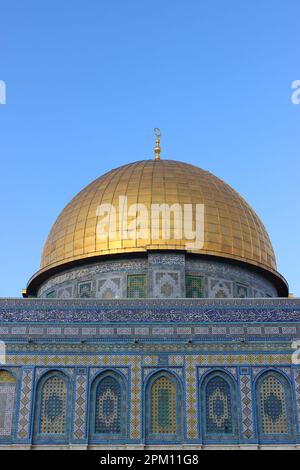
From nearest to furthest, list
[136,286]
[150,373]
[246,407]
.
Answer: [246,407]
[150,373]
[136,286]

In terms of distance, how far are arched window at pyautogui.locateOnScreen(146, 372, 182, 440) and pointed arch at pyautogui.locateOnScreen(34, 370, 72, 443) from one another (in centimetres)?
162

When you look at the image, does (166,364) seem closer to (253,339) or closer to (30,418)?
(253,339)

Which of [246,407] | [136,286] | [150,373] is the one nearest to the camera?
[246,407]

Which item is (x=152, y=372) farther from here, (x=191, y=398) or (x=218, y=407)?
(x=218, y=407)

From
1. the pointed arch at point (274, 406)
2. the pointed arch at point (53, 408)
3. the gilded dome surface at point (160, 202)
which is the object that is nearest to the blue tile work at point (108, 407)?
the pointed arch at point (53, 408)

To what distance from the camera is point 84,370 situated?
14.1m

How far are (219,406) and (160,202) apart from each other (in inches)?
256

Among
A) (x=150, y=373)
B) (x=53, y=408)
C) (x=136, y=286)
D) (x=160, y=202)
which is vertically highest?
(x=160, y=202)

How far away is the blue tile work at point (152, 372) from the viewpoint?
13.7 meters

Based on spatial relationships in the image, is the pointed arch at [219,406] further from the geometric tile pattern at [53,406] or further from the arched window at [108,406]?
the geometric tile pattern at [53,406]

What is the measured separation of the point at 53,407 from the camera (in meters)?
13.9

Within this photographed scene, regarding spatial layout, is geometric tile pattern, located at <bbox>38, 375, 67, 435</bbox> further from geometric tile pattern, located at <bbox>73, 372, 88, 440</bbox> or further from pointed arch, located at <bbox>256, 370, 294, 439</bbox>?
pointed arch, located at <bbox>256, 370, 294, 439</bbox>

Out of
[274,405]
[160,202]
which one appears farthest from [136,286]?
[274,405]

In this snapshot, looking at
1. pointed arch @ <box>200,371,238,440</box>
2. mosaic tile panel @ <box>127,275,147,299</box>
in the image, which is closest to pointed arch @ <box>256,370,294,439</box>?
pointed arch @ <box>200,371,238,440</box>
